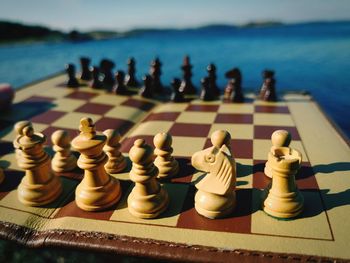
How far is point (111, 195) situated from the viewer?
1.47m

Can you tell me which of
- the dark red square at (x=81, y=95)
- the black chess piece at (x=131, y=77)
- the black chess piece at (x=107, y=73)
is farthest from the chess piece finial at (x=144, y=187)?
the black chess piece at (x=107, y=73)

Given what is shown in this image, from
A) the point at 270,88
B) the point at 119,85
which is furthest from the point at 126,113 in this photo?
the point at 270,88

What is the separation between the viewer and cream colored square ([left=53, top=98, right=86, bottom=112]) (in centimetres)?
304

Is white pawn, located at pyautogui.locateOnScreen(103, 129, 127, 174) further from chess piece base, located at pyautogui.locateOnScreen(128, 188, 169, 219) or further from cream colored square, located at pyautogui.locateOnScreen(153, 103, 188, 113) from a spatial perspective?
cream colored square, located at pyautogui.locateOnScreen(153, 103, 188, 113)

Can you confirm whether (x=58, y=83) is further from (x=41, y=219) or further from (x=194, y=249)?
(x=194, y=249)

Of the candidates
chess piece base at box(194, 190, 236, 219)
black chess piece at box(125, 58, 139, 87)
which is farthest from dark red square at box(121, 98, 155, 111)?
chess piece base at box(194, 190, 236, 219)

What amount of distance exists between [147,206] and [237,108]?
5.98 ft

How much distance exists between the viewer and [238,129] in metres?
2.39

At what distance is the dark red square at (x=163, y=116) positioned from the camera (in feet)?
8.83

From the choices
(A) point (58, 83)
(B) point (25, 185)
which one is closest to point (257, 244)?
(B) point (25, 185)

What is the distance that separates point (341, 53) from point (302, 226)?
5.88m

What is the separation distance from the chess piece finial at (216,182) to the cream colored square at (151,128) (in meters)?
1.08

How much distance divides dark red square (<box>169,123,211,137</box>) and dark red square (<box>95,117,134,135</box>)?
414 mm

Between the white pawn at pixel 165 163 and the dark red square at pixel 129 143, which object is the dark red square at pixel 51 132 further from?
the white pawn at pixel 165 163
